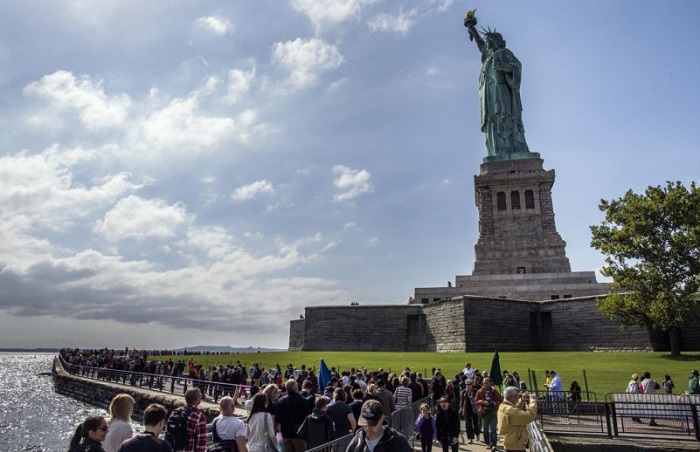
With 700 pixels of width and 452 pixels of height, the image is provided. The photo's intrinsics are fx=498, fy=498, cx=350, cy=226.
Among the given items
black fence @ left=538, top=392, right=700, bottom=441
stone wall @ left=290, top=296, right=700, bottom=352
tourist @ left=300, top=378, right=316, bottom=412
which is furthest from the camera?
stone wall @ left=290, top=296, right=700, bottom=352

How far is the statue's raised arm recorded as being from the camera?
59250mm

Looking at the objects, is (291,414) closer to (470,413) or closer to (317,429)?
(317,429)

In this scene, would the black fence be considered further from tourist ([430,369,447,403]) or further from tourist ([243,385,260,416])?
tourist ([243,385,260,416])

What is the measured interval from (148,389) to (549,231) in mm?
42633

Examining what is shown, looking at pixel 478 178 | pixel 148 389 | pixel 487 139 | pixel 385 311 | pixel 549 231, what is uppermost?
pixel 487 139

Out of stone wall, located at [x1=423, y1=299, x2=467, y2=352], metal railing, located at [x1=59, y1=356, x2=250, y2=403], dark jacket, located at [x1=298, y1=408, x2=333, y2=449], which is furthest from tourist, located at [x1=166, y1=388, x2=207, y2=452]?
stone wall, located at [x1=423, y1=299, x2=467, y2=352]

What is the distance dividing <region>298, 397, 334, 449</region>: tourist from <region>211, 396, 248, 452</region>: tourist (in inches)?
47.3

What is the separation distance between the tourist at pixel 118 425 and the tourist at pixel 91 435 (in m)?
0.56

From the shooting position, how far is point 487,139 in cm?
6059

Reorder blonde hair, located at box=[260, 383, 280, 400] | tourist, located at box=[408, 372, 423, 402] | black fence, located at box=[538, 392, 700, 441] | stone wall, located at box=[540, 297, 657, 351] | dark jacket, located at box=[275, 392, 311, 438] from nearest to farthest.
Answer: dark jacket, located at box=[275, 392, 311, 438]
blonde hair, located at box=[260, 383, 280, 400]
black fence, located at box=[538, 392, 700, 441]
tourist, located at box=[408, 372, 423, 402]
stone wall, located at box=[540, 297, 657, 351]

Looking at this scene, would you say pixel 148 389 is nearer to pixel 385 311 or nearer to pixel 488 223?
pixel 385 311

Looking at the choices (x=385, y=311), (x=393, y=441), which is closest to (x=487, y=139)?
(x=385, y=311)

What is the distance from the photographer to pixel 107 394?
3102 cm

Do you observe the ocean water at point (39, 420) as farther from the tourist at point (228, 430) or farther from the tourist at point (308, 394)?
the tourist at point (228, 430)
